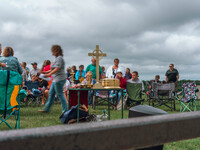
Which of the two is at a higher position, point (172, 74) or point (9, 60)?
point (9, 60)

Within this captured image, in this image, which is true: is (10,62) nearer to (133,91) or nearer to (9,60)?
(9,60)

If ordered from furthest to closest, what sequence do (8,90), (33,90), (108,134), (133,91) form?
(33,90) < (133,91) < (8,90) < (108,134)

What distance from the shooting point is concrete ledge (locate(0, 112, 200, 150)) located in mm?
691

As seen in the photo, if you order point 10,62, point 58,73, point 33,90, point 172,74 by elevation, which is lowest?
point 33,90

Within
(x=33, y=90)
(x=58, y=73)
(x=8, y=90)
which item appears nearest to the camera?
(x=8, y=90)

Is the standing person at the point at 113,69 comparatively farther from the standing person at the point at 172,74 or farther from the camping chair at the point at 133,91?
the standing person at the point at 172,74

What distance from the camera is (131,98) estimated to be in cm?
765

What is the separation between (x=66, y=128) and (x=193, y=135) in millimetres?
622

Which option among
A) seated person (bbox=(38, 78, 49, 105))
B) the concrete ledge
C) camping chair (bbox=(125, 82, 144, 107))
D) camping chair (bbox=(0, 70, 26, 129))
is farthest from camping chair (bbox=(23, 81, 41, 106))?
the concrete ledge

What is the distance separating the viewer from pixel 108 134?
0.81 m

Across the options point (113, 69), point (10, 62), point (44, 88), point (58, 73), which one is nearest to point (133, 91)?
point (113, 69)

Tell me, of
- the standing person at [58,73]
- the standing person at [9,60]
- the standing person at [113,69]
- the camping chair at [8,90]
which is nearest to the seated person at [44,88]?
the standing person at [113,69]

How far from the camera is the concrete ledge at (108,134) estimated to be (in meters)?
0.69

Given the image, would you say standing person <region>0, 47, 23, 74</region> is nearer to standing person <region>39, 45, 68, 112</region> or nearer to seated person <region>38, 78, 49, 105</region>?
standing person <region>39, 45, 68, 112</region>
